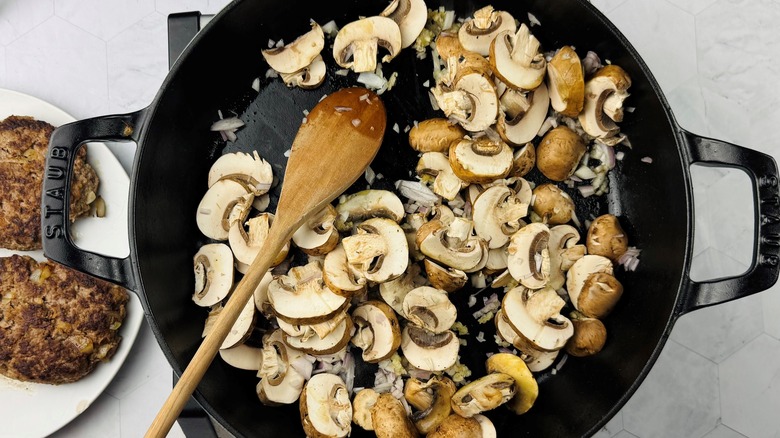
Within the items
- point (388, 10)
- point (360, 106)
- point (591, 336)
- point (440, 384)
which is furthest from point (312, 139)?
point (591, 336)

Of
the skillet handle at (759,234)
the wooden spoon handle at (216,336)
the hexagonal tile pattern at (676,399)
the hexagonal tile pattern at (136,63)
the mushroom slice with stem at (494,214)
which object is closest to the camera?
the wooden spoon handle at (216,336)

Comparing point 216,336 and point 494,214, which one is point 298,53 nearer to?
point 494,214

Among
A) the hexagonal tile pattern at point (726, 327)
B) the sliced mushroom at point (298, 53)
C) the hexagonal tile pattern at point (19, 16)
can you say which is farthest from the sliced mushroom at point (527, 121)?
the hexagonal tile pattern at point (19, 16)

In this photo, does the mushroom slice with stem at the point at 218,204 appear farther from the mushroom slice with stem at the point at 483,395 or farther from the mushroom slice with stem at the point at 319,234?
the mushroom slice with stem at the point at 483,395

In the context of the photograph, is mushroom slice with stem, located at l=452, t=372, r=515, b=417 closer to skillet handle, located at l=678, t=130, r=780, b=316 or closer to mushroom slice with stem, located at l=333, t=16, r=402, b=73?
skillet handle, located at l=678, t=130, r=780, b=316

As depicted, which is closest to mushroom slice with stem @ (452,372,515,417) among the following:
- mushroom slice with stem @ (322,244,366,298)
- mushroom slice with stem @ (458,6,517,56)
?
mushroom slice with stem @ (322,244,366,298)

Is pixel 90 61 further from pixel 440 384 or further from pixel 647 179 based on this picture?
pixel 647 179

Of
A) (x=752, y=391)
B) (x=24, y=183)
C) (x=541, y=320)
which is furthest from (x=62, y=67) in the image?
(x=752, y=391)
